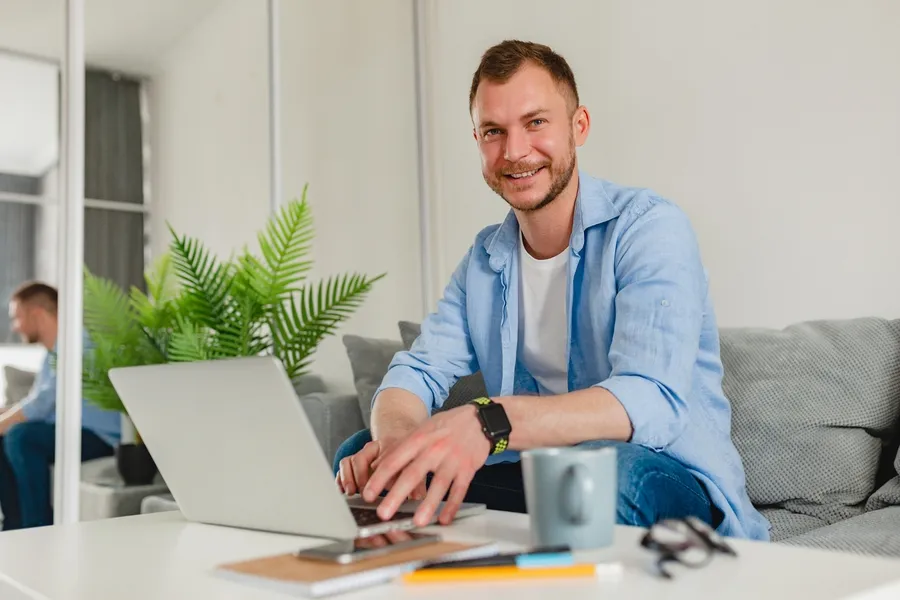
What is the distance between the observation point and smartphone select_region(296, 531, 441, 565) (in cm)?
78

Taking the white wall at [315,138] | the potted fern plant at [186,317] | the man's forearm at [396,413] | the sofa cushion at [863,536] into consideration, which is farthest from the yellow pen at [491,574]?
the white wall at [315,138]

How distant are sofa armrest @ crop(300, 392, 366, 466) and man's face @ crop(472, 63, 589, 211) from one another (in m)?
1.19

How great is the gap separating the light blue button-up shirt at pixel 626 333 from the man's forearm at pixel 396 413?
4 centimetres

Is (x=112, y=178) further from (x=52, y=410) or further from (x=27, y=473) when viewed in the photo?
(x=27, y=473)

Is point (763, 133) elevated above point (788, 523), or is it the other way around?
point (763, 133)

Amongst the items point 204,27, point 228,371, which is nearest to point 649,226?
point 228,371

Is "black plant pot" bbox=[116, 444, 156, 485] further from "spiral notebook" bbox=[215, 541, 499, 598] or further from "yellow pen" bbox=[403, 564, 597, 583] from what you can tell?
"yellow pen" bbox=[403, 564, 597, 583]

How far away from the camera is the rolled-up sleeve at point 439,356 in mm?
1602

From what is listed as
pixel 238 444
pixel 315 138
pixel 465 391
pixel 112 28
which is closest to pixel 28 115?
pixel 112 28

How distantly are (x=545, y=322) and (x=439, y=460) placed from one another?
27.2 inches

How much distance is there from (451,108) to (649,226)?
2244 mm

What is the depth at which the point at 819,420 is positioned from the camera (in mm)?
1765

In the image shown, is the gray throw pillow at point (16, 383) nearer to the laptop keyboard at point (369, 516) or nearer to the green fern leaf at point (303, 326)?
the green fern leaf at point (303, 326)

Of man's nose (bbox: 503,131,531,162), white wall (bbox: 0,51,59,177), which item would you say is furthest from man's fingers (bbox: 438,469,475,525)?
white wall (bbox: 0,51,59,177)
